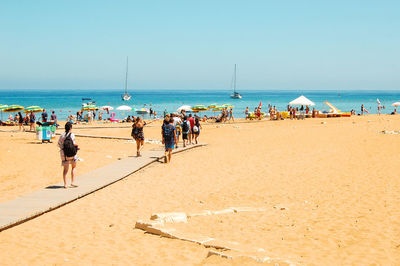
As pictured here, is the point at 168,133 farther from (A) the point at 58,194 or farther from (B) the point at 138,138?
(A) the point at 58,194

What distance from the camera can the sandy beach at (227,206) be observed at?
6.11 m

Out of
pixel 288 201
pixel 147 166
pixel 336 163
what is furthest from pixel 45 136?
pixel 288 201

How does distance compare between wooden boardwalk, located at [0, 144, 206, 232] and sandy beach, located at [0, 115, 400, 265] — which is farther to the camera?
wooden boardwalk, located at [0, 144, 206, 232]

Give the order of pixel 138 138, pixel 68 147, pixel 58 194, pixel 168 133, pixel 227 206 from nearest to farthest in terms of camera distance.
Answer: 1. pixel 227 206
2. pixel 58 194
3. pixel 68 147
4. pixel 168 133
5. pixel 138 138

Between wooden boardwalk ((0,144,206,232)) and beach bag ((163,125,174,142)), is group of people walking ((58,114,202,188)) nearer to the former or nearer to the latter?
beach bag ((163,125,174,142))

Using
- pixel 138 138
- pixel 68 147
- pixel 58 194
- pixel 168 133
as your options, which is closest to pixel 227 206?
pixel 58 194

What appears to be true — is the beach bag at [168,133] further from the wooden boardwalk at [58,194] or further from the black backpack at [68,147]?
the black backpack at [68,147]

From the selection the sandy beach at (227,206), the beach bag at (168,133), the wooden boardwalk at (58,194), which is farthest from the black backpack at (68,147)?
the beach bag at (168,133)

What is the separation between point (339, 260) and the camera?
582 cm

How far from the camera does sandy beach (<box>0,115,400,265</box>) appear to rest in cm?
611

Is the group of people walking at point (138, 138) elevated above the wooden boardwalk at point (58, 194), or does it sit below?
above

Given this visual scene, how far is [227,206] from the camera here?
29.7 ft

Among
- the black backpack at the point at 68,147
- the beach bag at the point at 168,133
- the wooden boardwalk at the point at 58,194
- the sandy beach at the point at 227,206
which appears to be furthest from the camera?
the beach bag at the point at 168,133

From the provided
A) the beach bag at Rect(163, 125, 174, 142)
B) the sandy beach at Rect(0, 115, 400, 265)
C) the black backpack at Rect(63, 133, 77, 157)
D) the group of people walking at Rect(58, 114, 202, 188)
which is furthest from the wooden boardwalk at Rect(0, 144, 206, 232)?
the beach bag at Rect(163, 125, 174, 142)
